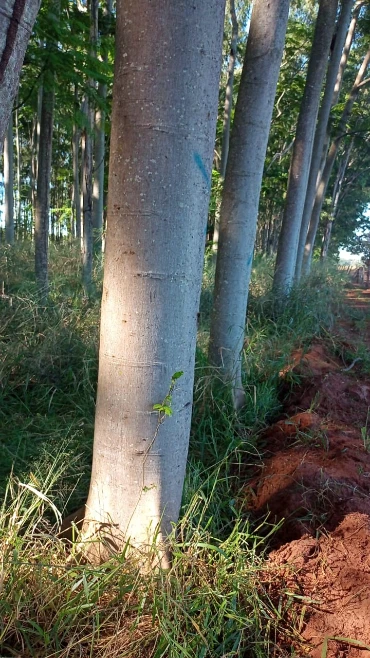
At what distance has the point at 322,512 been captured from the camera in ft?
7.70

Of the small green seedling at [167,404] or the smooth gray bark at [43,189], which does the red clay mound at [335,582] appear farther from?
the smooth gray bark at [43,189]

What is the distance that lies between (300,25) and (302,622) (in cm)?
1207

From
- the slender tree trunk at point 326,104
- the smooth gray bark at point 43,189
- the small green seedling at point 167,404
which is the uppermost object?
the slender tree trunk at point 326,104

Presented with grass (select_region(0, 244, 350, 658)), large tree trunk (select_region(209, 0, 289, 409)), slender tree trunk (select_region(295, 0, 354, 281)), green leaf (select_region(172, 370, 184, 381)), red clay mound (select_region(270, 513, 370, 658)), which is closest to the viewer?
grass (select_region(0, 244, 350, 658))

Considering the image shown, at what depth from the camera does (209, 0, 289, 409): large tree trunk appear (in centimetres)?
339

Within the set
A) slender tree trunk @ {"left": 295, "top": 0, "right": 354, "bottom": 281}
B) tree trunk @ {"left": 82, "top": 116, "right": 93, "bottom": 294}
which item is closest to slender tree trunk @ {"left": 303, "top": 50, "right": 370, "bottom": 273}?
slender tree trunk @ {"left": 295, "top": 0, "right": 354, "bottom": 281}

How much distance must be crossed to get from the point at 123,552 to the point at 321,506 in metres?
1.13

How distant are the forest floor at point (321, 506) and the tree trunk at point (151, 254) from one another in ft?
2.18

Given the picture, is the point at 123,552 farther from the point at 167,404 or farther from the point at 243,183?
the point at 243,183

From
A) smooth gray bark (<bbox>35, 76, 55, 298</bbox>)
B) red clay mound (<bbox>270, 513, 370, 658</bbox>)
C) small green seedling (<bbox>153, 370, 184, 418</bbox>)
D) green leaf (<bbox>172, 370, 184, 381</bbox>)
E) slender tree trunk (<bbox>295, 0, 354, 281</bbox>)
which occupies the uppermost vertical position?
slender tree trunk (<bbox>295, 0, 354, 281</bbox>)

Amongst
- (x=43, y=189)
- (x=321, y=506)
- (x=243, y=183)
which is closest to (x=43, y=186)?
(x=43, y=189)

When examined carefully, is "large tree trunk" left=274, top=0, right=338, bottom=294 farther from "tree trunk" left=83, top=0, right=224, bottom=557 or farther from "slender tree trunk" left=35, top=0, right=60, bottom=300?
"tree trunk" left=83, top=0, right=224, bottom=557

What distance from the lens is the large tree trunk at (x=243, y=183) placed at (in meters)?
3.39

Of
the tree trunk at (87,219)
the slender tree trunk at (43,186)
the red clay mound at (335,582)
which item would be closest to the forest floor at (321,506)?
the red clay mound at (335,582)
